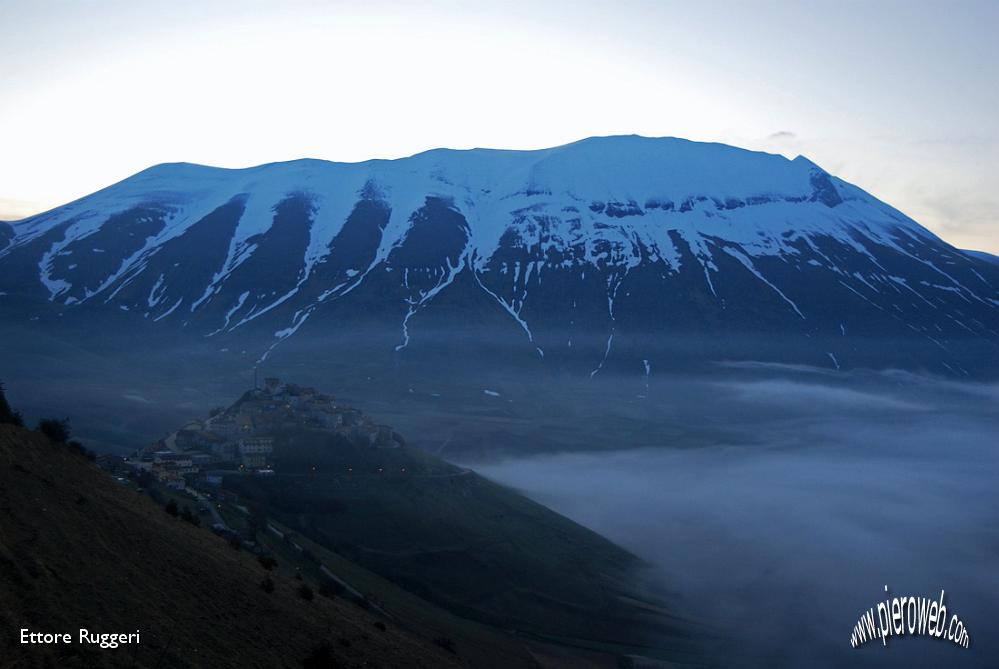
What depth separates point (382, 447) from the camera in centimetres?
9250

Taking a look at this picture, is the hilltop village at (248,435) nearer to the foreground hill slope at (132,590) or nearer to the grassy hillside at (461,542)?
the grassy hillside at (461,542)

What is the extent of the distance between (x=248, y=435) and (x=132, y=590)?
200ft

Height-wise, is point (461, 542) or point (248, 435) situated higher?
point (248, 435)

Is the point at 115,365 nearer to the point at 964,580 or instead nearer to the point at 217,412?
the point at 217,412

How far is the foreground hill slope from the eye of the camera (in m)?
25.4

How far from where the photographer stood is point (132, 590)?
95.2 feet

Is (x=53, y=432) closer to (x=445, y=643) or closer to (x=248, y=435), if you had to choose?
(x=445, y=643)

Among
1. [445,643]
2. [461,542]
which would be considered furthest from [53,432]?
[461,542]

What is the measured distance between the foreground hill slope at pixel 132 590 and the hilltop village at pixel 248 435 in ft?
99.8

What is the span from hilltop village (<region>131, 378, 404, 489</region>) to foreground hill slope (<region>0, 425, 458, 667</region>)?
30422 mm

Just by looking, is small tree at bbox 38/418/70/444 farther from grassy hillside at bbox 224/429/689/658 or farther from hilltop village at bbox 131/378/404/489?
grassy hillside at bbox 224/429/689/658

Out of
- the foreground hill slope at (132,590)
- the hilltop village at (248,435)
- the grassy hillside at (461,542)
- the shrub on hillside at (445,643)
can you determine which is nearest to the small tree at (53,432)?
the foreground hill slope at (132,590)

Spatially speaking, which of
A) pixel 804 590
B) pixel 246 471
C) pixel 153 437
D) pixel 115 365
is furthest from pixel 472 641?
pixel 115 365

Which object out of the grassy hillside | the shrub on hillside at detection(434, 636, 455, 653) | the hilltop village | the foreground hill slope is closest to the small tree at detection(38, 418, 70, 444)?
the foreground hill slope
